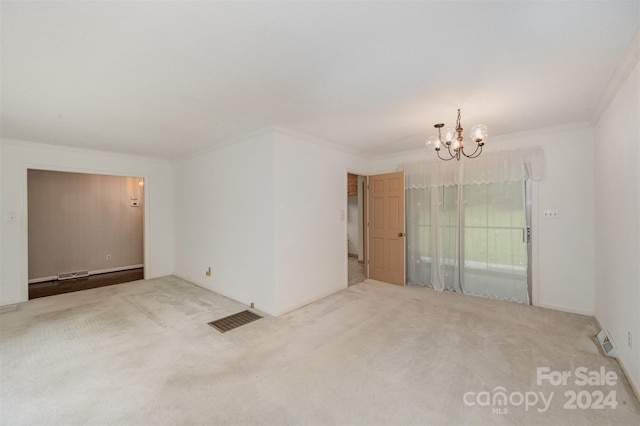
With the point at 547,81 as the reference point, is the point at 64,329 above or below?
below

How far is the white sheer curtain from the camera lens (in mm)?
Answer: 3789

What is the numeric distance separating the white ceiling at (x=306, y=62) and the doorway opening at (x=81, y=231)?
8.46 ft

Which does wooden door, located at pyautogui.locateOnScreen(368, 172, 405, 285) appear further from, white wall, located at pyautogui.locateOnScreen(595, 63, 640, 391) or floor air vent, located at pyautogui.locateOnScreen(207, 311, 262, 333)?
floor air vent, located at pyautogui.locateOnScreen(207, 311, 262, 333)

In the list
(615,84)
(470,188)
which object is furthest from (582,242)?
(615,84)

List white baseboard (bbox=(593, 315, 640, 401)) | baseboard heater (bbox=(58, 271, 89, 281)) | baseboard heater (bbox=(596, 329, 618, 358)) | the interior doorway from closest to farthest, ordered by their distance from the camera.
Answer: white baseboard (bbox=(593, 315, 640, 401)) < baseboard heater (bbox=(596, 329, 618, 358)) < baseboard heater (bbox=(58, 271, 89, 281)) < the interior doorway

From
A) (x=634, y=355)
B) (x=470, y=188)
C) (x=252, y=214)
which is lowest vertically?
(x=634, y=355)

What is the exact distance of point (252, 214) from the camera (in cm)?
368

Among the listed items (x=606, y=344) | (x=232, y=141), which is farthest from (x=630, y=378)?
(x=232, y=141)

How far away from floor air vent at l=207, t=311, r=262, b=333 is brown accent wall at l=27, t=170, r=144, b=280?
4557 mm

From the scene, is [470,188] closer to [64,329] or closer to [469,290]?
[469,290]

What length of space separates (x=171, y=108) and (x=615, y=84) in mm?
4191

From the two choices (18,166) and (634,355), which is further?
(18,166)

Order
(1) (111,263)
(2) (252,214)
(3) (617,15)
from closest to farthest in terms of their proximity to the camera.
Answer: (3) (617,15), (2) (252,214), (1) (111,263)

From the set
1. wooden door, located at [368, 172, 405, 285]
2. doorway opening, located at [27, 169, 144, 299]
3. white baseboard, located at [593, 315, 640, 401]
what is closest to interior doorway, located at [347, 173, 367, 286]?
wooden door, located at [368, 172, 405, 285]
